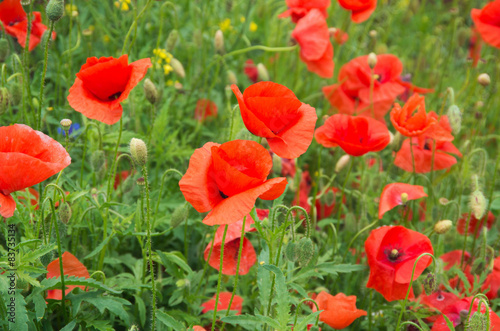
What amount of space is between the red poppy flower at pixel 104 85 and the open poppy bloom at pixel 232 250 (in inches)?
21.6

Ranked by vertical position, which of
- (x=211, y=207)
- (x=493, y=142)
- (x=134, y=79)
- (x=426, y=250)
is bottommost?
(x=493, y=142)

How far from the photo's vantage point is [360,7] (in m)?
2.63

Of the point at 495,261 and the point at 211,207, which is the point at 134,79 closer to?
the point at 211,207

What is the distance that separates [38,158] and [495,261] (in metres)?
1.77

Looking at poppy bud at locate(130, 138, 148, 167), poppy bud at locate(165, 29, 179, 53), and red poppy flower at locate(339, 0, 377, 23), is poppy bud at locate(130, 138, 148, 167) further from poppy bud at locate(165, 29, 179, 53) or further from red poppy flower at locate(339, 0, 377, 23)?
red poppy flower at locate(339, 0, 377, 23)

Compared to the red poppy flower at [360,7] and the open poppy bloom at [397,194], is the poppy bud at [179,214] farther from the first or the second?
the red poppy flower at [360,7]

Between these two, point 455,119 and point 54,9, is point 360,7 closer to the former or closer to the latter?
point 455,119

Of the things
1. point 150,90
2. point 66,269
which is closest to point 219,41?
point 150,90

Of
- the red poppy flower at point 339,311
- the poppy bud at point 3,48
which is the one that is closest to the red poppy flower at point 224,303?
the red poppy flower at point 339,311

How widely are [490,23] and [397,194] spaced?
129 centimetres

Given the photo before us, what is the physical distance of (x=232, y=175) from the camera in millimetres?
1297

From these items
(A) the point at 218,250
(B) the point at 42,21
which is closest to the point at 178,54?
(B) the point at 42,21

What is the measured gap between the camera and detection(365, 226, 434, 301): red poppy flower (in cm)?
183

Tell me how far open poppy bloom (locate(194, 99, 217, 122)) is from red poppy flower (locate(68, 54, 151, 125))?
1131mm
